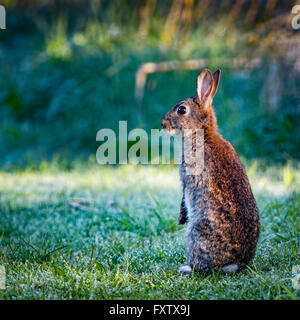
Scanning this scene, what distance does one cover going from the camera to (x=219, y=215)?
9.77 feet

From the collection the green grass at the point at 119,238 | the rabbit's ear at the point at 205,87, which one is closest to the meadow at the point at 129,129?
the green grass at the point at 119,238

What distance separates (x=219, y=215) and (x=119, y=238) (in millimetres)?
1210

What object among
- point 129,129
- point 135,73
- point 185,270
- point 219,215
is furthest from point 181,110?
point 135,73

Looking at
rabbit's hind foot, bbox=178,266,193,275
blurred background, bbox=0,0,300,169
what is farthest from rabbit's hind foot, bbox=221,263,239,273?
blurred background, bbox=0,0,300,169

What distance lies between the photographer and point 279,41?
277 inches

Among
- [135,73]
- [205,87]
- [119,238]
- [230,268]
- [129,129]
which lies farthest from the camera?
[135,73]

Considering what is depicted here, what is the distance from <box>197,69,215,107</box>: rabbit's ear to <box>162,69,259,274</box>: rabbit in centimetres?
36

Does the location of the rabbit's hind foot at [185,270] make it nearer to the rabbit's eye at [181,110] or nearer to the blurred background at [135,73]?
the rabbit's eye at [181,110]

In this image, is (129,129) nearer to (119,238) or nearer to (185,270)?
(119,238)

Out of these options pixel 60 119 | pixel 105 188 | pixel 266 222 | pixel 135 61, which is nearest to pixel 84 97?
pixel 60 119

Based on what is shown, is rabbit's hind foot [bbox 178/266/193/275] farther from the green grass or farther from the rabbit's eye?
the rabbit's eye

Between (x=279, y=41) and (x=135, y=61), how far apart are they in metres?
2.70

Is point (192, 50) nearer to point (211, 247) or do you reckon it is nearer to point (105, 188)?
point (105, 188)

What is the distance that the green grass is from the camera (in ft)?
8.93
